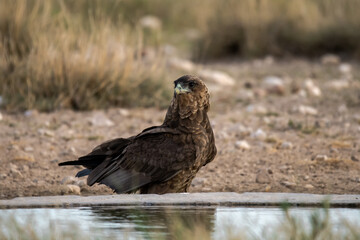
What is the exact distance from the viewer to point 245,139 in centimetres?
863

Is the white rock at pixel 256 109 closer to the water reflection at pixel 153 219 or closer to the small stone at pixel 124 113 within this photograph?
the small stone at pixel 124 113

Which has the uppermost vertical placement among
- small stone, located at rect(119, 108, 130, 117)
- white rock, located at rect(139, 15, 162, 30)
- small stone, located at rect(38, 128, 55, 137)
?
white rock, located at rect(139, 15, 162, 30)

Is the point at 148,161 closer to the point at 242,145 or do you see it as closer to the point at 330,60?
the point at 242,145

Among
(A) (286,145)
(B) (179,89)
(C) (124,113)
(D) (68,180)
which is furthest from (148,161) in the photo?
(C) (124,113)

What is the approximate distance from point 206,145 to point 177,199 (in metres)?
→ 0.57

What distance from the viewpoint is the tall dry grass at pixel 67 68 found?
9.84m

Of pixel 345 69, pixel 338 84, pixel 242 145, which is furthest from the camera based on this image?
pixel 345 69

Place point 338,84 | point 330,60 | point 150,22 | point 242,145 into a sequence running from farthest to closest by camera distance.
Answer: point 150,22, point 330,60, point 338,84, point 242,145

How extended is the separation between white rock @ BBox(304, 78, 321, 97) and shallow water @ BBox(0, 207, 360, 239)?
6.20m

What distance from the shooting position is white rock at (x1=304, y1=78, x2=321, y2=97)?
452 inches

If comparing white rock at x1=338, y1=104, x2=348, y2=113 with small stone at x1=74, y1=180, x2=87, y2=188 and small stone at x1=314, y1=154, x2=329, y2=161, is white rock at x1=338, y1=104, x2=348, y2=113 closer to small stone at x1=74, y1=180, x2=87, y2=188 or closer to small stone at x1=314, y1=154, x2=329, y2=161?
small stone at x1=314, y1=154, x2=329, y2=161

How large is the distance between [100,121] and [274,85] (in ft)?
11.3

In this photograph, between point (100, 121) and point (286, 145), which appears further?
point (100, 121)

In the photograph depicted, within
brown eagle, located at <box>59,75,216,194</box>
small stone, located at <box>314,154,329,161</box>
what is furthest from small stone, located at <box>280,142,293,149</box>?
brown eagle, located at <box>59,75,216,194</box>
